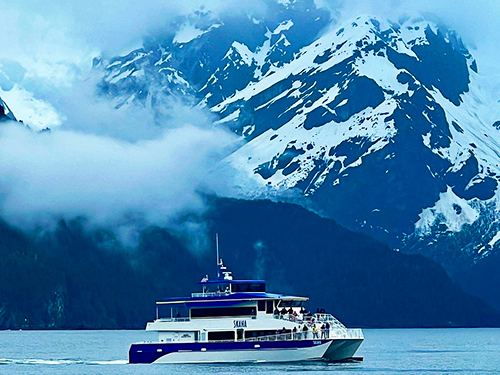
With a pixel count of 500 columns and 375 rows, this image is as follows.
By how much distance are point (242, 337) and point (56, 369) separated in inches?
1076

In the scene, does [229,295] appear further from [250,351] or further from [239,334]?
[250,351]

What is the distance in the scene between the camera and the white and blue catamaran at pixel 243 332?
563 ft

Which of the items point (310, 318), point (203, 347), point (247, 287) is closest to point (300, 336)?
point (310, 318)

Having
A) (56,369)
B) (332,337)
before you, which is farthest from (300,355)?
(56,369)

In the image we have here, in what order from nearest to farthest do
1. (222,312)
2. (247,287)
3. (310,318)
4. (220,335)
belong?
(220,335)
(222,312)
(247,287)
(310,318)

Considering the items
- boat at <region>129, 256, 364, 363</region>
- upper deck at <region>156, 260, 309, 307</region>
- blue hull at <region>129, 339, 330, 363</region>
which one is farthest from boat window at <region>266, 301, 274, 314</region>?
blue hull at <region>129, 339, 330, 363</region>

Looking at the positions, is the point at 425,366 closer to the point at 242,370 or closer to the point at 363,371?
the point at 363,371

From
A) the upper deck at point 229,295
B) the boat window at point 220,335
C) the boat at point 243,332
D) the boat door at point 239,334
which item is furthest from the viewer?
the boat window at point 220,335

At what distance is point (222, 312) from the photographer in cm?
17450

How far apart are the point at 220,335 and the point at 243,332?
2905mm

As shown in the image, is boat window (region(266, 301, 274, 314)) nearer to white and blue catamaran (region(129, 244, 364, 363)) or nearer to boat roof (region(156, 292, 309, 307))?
white and blue catamaran (region(129, 244, 364, 363))

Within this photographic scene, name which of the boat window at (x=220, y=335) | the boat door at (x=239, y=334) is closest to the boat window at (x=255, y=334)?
the boat door at (x=239, y=334)

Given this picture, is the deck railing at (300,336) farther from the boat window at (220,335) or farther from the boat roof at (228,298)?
the boat roof at (228,298)

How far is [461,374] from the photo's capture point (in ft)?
568
